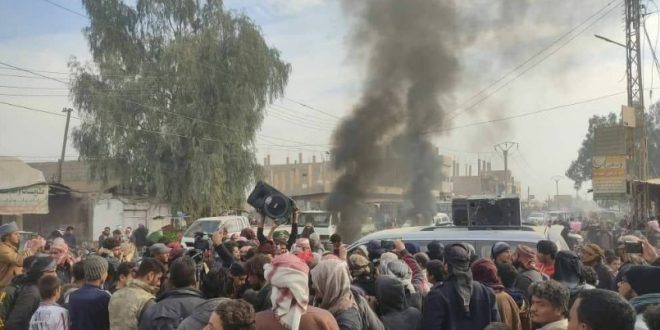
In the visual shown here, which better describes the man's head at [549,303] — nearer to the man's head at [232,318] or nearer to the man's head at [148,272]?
the man's head at [232,318]

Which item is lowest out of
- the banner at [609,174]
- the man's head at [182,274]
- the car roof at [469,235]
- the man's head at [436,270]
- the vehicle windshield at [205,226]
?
the vehicle windshield at [205,226]

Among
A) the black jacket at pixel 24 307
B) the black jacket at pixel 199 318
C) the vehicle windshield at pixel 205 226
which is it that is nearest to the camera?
the black jacket at pixel 199 318

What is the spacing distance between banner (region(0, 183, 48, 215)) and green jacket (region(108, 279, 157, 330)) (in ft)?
56.1

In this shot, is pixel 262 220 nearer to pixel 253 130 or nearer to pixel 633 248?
pixel 633 248

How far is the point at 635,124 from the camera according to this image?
20.3m

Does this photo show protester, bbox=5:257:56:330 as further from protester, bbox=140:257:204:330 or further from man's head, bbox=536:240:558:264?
man's head, bbox=536:240:558:264

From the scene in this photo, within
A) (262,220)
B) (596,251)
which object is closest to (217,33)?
(262,220)

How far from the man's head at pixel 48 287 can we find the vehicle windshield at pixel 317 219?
61.6ft

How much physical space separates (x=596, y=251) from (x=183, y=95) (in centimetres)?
2073

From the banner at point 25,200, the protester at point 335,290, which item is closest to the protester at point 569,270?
the protester at point 335,290

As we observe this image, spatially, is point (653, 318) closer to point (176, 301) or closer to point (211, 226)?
point (176, 301)

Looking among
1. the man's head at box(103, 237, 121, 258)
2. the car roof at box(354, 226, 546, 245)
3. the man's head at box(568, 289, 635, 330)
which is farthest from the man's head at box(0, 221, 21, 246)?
the man's head at box(568, 289, 635, 330)

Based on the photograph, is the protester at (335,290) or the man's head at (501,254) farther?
the man's head at (501,254)

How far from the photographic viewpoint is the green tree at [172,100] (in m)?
23.6
